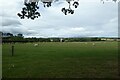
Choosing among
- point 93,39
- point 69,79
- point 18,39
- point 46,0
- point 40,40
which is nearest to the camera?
point 69,79

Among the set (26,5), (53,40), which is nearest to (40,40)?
(53,40)

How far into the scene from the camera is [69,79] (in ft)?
61.0

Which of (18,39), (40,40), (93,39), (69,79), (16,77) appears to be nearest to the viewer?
(69,79)

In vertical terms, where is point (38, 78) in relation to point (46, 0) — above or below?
below

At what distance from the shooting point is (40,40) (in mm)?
168500

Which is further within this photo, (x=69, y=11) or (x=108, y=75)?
(x=69, y=11)

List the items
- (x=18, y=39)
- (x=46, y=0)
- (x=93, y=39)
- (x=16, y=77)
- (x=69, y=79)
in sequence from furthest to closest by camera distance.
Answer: (x=93, y=39), (x=18, y=39), (x=46, y=0), (x=16, y=77), (x=69, y=79)

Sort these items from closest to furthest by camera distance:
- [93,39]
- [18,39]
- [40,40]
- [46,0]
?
[46,0] < [18,39] < [40,40] < [93,39]

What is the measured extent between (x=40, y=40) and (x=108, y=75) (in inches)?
5842

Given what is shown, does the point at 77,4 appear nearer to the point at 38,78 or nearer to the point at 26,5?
the point at 26,5

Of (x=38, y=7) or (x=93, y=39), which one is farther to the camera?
(x=93, y=39)

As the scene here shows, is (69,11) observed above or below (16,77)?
above

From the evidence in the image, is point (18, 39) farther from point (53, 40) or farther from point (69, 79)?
point (69, 79)

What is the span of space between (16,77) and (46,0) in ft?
26.6
